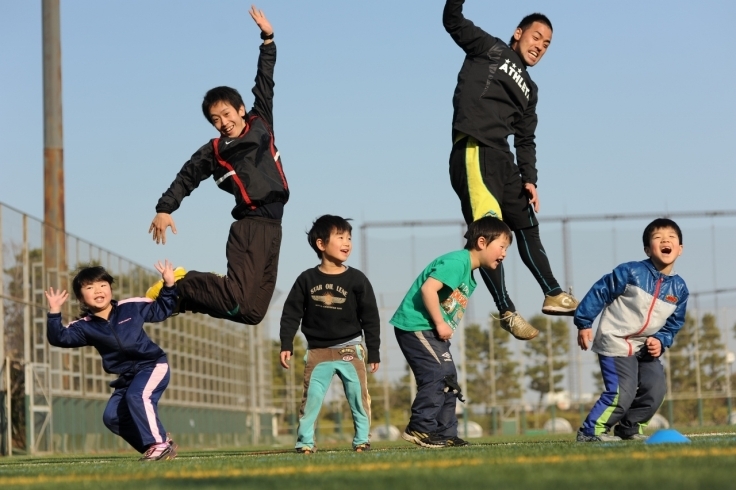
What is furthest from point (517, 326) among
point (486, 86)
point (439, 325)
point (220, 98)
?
point (220, 98)

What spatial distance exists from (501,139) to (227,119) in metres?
2.03

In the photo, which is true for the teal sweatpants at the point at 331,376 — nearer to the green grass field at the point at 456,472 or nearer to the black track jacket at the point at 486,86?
the black track jacket at the point at 486,86

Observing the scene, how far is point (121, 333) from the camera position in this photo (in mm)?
7812

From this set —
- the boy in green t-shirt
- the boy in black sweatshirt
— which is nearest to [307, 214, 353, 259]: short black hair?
the boy in black sweatshirt

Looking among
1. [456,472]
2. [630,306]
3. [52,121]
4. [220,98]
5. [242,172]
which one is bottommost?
[456,472]

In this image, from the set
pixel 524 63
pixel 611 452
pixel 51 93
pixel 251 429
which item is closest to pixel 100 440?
pixel 51 93

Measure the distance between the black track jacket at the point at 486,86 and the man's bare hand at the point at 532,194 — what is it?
5 centimetres

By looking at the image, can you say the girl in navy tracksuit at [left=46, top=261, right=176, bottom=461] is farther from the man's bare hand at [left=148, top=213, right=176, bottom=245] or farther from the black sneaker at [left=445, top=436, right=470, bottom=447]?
the black sneaker at [left=445, top=436, right=470, bottom=447]

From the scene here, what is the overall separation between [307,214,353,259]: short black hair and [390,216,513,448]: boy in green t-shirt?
2.29 feet

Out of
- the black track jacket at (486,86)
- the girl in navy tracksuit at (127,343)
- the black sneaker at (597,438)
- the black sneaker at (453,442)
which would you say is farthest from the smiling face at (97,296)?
the black sneaker at (597,438)

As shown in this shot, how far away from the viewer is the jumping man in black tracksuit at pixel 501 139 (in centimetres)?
910

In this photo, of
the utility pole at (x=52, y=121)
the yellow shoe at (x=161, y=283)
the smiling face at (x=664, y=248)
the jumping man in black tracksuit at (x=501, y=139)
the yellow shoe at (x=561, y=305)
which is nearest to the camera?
the smiling face at (x=664, y=248)

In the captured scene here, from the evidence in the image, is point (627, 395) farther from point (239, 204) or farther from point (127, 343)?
point (127, 343)

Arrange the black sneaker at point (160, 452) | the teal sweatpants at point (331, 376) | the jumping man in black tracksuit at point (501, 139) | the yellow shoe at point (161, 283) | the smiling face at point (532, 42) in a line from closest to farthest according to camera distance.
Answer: the black sneaker at point (160, 452), the yellow shoe at point (161, 283), the teal sweatpants at point (331, 376), the jumping man in black tracksuit at point (501, 139), the smiling face at point (532, 42)
